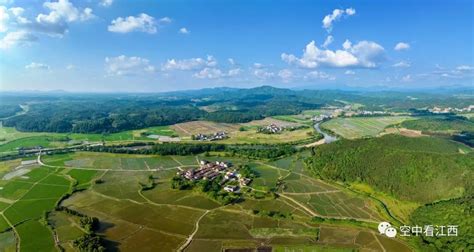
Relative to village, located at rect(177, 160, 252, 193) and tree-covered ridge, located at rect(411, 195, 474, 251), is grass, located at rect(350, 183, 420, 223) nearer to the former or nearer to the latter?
tree-covered ridge, located at rect(411, 195, 474, 251)

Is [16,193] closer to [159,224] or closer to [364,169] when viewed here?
[159,224]

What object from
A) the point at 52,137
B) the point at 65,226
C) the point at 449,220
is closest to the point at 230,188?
the point at 65,226

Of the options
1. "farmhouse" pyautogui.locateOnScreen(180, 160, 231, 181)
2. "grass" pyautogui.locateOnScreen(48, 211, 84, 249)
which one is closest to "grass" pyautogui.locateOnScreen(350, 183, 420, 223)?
"farmhouse" pyautogui.locateOnScreen(180, 160, 231, 181)

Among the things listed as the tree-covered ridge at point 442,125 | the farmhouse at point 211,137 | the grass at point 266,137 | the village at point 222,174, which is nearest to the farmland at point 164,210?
the village at point 222,174

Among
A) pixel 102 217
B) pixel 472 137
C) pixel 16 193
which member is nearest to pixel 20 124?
pixel 16 193

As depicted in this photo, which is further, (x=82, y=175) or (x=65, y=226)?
(x=82, y=175)

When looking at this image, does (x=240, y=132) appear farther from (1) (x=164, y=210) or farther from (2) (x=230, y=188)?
(1) (x=164, y=210)
